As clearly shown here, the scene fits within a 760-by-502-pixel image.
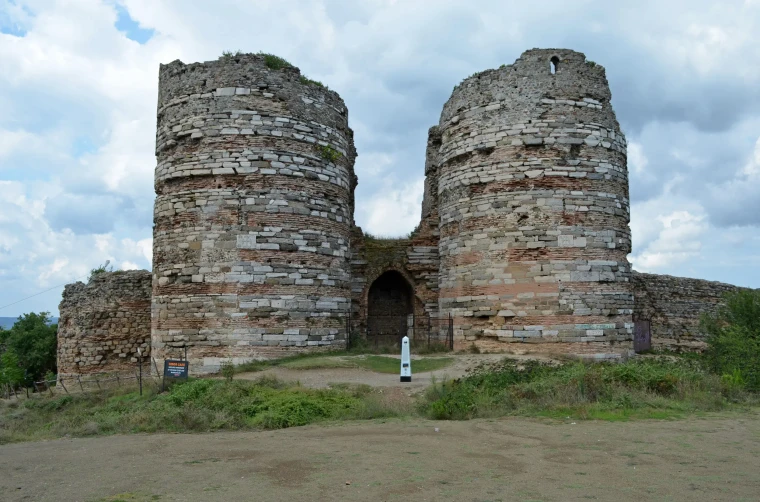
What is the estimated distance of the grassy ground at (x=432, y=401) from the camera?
10312 millimetres

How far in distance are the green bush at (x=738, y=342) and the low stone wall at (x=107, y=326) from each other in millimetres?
15832

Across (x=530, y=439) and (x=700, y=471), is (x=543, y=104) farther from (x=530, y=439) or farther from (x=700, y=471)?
(x=700, y=471)

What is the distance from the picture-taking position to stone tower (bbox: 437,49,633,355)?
17.1 metres

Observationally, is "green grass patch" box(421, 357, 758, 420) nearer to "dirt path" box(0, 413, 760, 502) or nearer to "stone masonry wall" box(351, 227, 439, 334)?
"dirt path" box(0, 413, 760, 502)

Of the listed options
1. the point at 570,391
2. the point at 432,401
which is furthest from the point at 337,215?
the point at 570,391

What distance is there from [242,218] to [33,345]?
1874cm

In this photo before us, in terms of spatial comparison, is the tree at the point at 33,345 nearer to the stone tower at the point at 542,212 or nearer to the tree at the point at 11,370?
the tree at the point at 11,370

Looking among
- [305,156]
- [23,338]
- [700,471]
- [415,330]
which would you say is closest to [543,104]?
[305,156]

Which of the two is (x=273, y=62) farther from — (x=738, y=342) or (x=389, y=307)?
(x=738, y=342)

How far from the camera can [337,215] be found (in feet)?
59.5

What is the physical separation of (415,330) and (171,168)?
29.8ft

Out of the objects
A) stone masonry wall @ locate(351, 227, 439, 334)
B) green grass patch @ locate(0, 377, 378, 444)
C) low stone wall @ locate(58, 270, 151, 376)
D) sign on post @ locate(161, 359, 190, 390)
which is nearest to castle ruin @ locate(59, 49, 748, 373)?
stone masonry wall @ locate(351, 227, 439, 334)

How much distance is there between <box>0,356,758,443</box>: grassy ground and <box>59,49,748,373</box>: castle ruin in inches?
141

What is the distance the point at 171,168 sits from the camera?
1739cm
